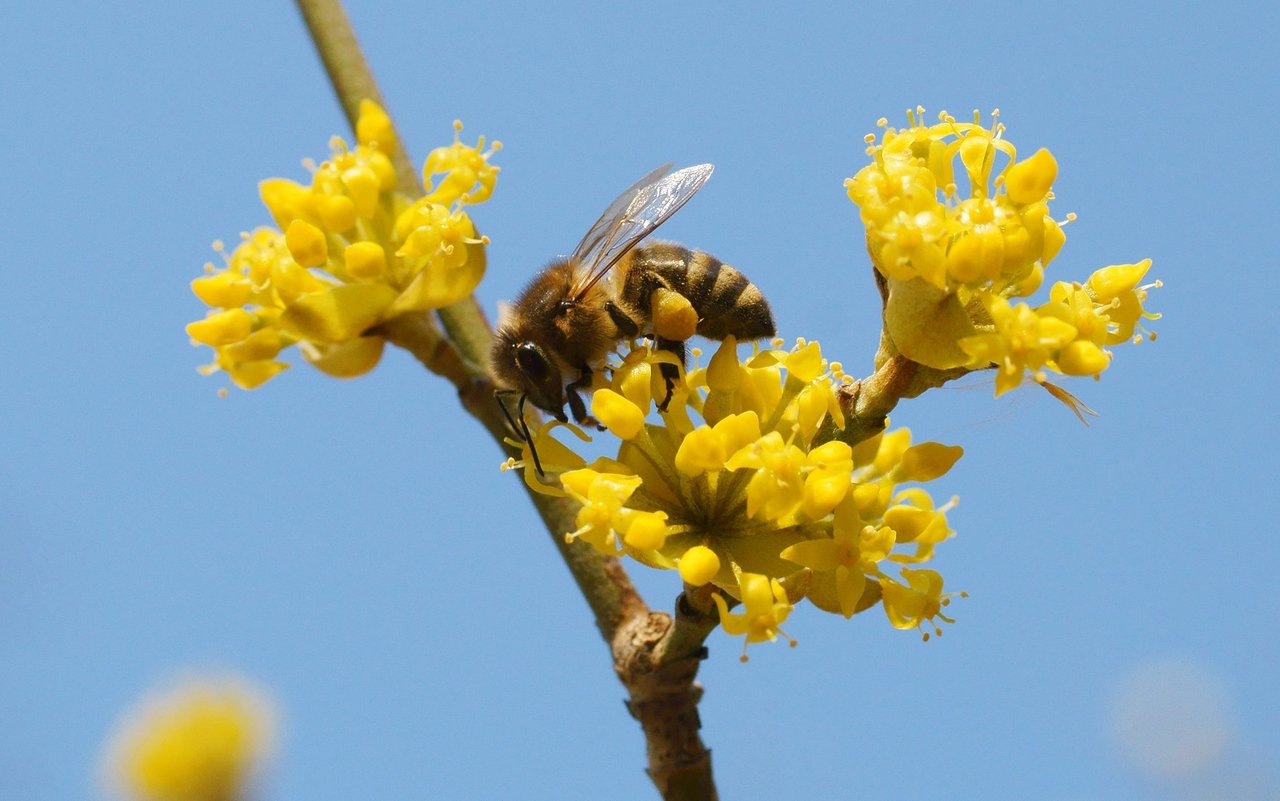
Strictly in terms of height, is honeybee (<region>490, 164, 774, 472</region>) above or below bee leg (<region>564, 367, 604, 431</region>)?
above

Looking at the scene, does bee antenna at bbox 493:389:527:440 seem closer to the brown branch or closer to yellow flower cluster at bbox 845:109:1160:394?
the brown branch

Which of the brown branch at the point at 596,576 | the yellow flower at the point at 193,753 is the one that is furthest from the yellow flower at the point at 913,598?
the yellow flower at the point at 193,753

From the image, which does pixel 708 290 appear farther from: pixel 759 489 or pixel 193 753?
pixel 193 753

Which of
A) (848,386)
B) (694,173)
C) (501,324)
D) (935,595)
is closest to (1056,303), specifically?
(848,386)

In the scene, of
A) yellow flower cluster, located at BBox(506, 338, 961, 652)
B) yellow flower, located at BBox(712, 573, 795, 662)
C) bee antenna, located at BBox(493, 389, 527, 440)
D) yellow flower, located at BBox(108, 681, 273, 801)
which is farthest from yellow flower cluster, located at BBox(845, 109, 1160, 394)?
yellow flower, located at BBox(108, 681, 273, 801)

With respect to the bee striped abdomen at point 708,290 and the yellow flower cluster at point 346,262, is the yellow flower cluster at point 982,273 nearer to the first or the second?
the bee striped abdomen at point 708,290

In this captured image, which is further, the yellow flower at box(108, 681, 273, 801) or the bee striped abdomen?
the yellow flower at box(108, 681, 273, 801)

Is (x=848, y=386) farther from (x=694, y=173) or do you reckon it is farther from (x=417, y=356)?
(x=417, y=356)
